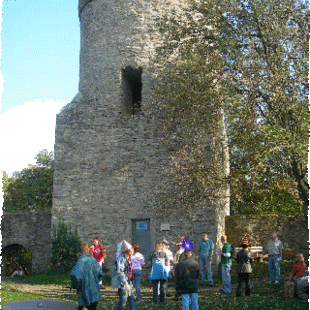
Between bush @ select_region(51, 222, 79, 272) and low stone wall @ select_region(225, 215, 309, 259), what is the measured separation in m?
6.23

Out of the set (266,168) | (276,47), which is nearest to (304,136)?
(266,168)

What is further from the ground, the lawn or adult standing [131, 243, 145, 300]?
adult standing [131, 243, 145, 300]

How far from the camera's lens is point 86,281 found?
6047 millimetres

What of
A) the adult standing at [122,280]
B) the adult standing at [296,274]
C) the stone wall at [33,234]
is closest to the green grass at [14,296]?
the adult standing at [122,280]

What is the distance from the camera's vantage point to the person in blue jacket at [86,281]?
19.7ft

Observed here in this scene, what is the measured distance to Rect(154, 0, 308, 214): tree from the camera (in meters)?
11.2

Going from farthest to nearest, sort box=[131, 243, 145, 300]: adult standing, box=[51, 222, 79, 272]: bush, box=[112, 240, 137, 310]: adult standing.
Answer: box=[51, 222, 79, 272]: bush < box=[131, 243, 145, 300]: adult standing < box=[112, 240, 137, 310]: adult standing

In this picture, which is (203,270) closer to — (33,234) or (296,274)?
(296,274)

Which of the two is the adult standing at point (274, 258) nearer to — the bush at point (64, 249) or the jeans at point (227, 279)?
the jeans at point (227, 279)

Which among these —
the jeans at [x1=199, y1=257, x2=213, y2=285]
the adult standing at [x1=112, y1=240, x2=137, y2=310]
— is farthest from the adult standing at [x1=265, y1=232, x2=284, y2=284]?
the adult standing at [x1=112, y1=240, x2=137, y2=310]

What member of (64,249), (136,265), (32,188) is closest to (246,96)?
(136,265)

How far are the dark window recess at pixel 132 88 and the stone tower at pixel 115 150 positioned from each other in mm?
41

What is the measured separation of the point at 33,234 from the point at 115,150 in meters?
5.83

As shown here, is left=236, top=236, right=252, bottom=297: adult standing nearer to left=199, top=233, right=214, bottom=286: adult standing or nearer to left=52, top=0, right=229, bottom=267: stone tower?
left=199, top=233, right=214, bottom=286: adult standing
